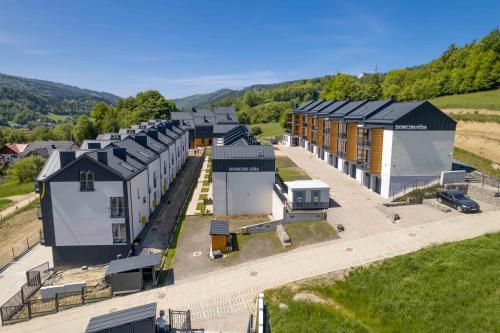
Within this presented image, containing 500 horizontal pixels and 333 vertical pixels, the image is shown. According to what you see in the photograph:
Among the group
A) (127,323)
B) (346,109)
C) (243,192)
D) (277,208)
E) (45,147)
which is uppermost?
(346,109)

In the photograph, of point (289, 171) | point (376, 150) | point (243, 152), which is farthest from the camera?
point (289, 171)

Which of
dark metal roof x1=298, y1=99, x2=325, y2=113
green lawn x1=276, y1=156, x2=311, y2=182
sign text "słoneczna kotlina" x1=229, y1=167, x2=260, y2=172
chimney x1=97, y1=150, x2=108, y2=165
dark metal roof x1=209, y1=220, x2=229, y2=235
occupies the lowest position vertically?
dark metal roof x1=209, y1=220, x2=229, y2=235

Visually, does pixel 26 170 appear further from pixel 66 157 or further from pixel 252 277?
pixel 252 277

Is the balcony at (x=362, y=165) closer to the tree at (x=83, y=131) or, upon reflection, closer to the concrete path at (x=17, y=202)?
the concrete path at (x=17, y=202)

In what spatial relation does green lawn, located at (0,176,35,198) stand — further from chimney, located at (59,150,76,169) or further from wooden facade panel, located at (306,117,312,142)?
wooden facade panel, located at (306,117,312,142)

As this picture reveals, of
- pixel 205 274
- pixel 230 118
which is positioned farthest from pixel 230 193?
pixel 230 118

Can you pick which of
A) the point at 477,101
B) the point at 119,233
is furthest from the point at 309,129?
the point at 119,233

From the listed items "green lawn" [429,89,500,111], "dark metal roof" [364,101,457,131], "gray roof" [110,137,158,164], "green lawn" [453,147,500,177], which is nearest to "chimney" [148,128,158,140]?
"gray roof" [110,137,158,164]

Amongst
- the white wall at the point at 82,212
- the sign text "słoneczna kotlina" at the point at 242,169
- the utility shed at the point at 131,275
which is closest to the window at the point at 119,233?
the white wall at the point at 82,212
